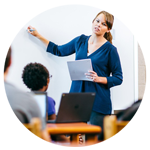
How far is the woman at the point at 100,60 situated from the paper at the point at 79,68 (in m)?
0.04

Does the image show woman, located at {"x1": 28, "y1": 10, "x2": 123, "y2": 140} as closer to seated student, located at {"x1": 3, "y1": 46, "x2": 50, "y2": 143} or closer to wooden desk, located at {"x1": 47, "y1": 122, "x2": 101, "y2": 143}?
wooden desk, located at {"x1": 47, "y1": 122, "x2": 101, "y2": 143}

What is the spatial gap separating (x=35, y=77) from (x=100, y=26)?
605mm

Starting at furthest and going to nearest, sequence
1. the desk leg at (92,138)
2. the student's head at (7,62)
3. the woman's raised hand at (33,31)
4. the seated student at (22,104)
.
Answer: the woman's raised hand at (33,31), the student's head at (7,62), the desk leg at (92,138), the seated student at (22,104)

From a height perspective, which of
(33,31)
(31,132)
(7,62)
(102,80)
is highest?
(33,31)

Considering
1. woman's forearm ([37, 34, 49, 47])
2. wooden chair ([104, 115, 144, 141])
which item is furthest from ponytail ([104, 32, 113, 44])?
wooden chair ([104, 115, 144, 141])

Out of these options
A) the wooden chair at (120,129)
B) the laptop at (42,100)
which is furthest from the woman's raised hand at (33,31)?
the wooden chair at (120,129)

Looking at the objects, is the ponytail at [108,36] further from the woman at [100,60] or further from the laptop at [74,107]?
the laptop at [74,107]

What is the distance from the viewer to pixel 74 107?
61.0 inches

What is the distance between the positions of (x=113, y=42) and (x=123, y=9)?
0.26 meters

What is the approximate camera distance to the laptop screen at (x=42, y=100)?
4.76 feet

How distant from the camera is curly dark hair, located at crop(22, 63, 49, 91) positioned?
1.72 m

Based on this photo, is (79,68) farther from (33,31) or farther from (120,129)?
(120,129)

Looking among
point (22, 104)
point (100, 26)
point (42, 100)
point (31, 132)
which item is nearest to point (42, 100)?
point (42, 100)

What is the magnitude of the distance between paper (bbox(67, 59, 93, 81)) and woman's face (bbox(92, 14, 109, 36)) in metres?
0.32
